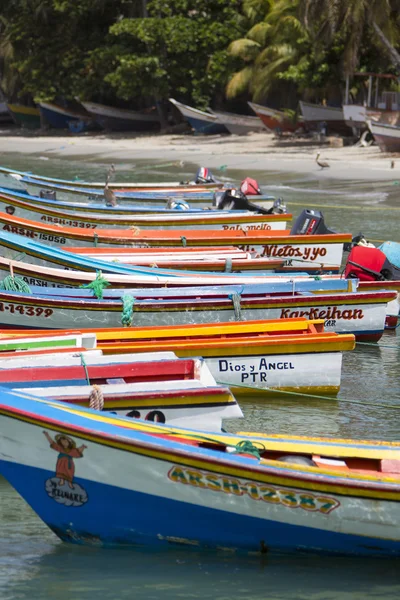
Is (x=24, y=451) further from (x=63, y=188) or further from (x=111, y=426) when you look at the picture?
(x=63, y=188)

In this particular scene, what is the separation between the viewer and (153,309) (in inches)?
525

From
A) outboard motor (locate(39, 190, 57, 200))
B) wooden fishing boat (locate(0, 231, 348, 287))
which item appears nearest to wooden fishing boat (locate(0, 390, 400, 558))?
wooden fishing boat (locate(0, 231, 348, 287))

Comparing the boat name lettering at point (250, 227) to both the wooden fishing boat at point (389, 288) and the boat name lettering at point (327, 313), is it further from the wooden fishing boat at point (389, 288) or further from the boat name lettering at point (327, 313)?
the boat name lettering at point (327, 313)

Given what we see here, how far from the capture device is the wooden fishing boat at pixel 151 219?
19828 mm

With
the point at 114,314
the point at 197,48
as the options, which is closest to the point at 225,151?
the point at 197,48

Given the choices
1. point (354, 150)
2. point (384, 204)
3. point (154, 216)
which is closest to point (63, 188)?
point (154, 216)

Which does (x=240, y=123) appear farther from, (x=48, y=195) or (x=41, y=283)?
(x=41, y=283)

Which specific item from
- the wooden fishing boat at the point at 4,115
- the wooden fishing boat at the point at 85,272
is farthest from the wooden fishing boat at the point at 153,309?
the wooden fishing boat at the point at 4,115

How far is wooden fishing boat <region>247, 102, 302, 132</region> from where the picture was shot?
43094 mm

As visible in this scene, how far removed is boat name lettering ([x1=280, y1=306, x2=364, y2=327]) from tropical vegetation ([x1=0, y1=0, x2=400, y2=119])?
2202 cm

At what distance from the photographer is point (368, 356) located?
561 inches

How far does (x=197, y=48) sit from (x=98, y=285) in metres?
33.2

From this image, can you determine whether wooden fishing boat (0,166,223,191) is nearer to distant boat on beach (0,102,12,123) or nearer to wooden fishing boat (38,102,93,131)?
wooden fishing boat (38,102,93,131)

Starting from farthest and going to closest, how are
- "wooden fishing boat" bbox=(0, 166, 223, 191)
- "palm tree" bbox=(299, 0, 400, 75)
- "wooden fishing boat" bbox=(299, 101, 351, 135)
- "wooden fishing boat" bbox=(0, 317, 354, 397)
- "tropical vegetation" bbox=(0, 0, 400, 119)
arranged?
"wooden fishing boat" bbox=(299, 101, 351, 135) < "tropical vegetation" bbox=(0, 0, 400, 119) < "palm tree" bbox=(299, 0, 400, 75) < "wooden fishing boat" bbox=(0, 166, 223, 191) < "wooden fishing boat" bbox=(0, 317, 354, 397)
